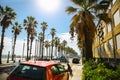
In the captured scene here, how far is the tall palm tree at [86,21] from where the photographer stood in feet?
78.2

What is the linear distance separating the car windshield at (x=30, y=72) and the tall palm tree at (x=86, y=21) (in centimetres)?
1727

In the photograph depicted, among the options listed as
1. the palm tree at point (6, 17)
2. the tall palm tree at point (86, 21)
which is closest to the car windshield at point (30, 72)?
the tall palm tree at point (86, 21)

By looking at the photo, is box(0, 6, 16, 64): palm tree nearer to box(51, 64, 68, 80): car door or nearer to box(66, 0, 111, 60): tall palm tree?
box(66, 0, 111, 60): tall palm tree

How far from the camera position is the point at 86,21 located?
23844 millimetres

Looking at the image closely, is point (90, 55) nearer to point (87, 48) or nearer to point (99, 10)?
point (87, 48)

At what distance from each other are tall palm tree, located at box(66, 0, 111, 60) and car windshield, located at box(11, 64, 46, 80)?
17.3 meters

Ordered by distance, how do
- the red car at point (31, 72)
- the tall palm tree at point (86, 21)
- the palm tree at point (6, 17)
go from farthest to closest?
the palm tree at point (6, 17)
the tall palm tree at point (86, 21)
the red car at point (31, 72)

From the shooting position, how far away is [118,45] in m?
26.9

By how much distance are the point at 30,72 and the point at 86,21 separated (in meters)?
17.8

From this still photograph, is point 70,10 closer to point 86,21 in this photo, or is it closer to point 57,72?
point 86,21

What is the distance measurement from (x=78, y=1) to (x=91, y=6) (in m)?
1.75

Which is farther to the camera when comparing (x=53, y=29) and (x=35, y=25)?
(x=53, y=29)

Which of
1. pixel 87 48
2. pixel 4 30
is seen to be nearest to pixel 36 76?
pixel 87 48

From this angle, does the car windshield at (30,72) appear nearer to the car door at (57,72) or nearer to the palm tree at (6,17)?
the car door at (57,72)
